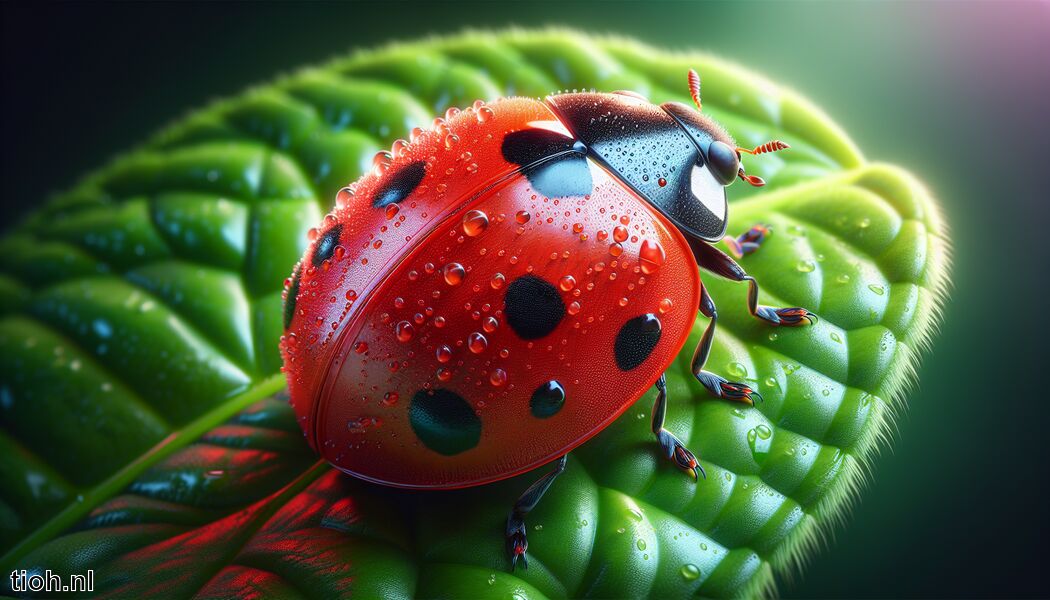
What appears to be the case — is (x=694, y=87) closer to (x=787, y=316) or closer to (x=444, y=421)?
(x=787, y=316)

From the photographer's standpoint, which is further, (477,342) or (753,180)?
(753,180)

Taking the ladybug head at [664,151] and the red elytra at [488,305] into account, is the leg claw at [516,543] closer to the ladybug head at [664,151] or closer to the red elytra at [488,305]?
the red elytra at [488,305]

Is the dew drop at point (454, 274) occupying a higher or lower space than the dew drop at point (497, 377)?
higher

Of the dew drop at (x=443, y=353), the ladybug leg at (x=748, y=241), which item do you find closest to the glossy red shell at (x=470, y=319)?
the dew drop at (x=443, y=353)

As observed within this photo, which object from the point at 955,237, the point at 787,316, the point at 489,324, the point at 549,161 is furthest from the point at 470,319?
the point at 955,237

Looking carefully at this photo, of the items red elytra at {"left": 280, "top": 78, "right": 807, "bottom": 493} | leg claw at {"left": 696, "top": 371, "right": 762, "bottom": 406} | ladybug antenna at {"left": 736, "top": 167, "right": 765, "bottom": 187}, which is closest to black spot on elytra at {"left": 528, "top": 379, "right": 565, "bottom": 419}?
red elytra at {"left": 280, "top": 78, "right": 807, "bottom": 493}

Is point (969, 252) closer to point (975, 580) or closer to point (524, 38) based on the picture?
point (975, 580)
